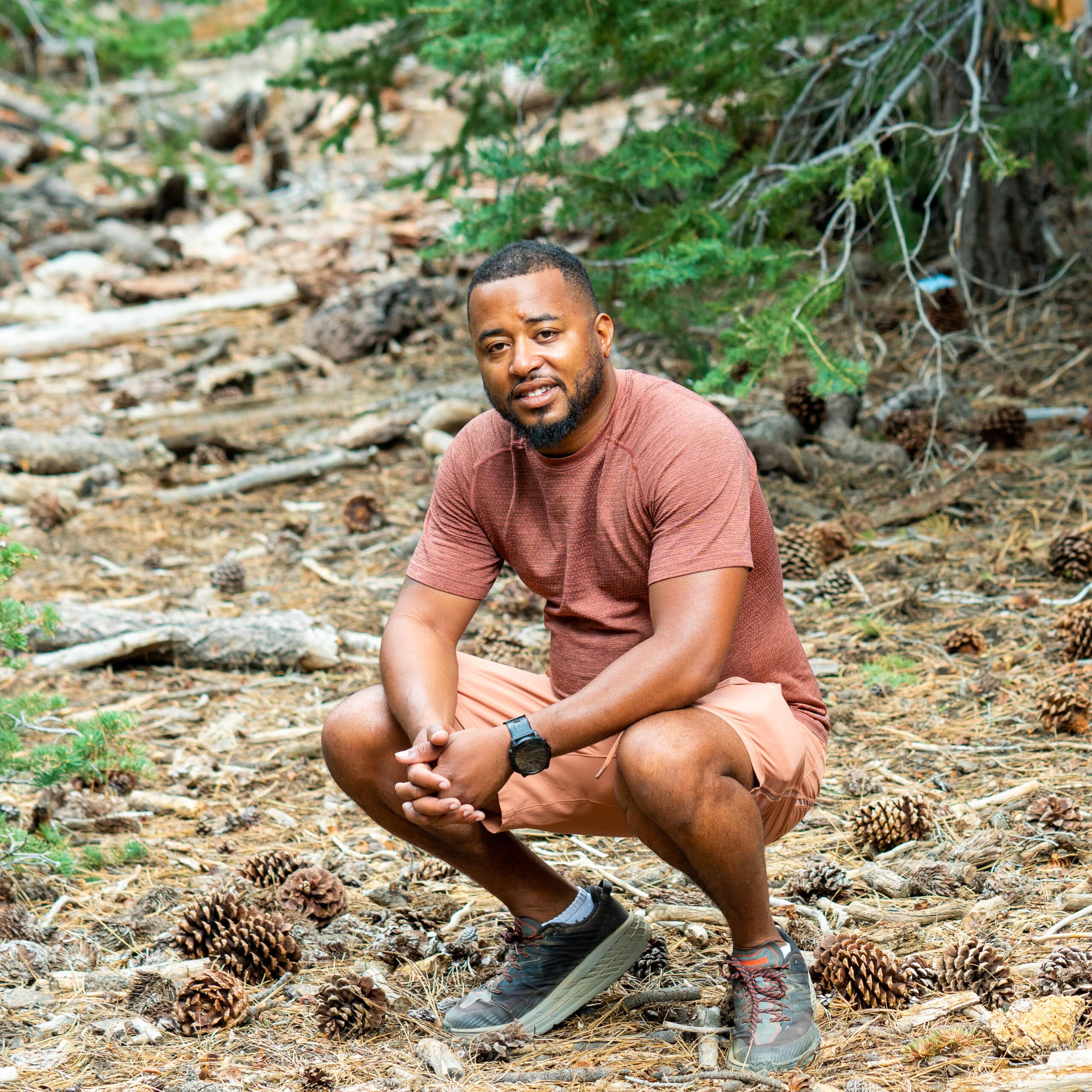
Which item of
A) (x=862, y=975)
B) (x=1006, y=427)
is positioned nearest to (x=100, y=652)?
(x=862, y=975)

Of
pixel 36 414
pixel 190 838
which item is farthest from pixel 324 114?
pixel 190 838

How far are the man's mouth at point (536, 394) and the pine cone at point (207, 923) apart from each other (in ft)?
4.97

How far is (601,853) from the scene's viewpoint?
375 cm

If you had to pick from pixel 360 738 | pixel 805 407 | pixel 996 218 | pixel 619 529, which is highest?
pixel 996 218

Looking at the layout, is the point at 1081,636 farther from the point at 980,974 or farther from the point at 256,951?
the point at 256,951

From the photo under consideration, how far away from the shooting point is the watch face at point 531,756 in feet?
8.27

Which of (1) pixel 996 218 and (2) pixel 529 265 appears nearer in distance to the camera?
(2) pixel 529 265

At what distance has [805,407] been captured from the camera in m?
6.76

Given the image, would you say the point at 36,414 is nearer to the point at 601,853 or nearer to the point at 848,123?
the point at 848,123

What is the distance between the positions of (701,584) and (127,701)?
122 inches

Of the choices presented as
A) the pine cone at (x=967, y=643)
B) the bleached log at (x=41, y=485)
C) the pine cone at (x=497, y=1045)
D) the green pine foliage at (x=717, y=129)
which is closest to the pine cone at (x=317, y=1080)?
the pine cone at (x=497, y=1045)

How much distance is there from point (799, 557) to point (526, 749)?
10.5ft

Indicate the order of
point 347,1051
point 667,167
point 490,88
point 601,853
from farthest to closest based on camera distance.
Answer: point 490,88 → point 667,167 → point 601,853 → point 347,1051

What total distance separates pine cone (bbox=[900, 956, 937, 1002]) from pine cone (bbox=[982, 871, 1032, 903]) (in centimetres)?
46
